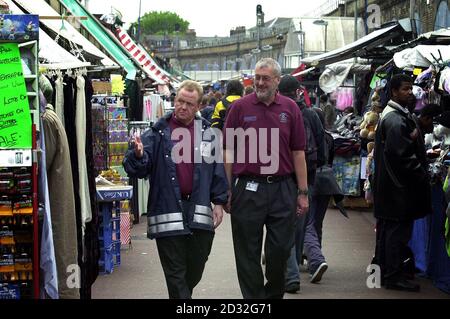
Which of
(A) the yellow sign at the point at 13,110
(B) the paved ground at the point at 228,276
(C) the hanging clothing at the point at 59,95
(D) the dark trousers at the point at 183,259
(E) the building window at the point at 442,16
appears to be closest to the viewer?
(A) the yellow sign at the point at 13,110

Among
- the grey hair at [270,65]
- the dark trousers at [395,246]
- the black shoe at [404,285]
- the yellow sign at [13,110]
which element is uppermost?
the grey hair at [270,65]

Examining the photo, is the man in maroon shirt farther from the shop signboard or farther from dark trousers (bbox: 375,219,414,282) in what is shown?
dark trousers (bbox: 375,219,414,282)

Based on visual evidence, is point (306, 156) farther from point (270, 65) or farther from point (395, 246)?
point (270, 65)

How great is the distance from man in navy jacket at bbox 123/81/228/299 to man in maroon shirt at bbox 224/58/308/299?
317mm

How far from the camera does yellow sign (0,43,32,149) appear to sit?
678cm

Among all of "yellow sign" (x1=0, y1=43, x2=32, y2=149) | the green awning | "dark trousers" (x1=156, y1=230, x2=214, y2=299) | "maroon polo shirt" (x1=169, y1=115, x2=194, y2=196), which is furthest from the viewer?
the green awning

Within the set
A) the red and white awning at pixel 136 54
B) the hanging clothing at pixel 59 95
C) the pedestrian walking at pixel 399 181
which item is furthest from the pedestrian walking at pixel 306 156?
the red and white awning at pixel 136 54

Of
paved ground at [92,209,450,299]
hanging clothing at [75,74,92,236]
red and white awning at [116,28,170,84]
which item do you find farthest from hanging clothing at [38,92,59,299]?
red and white awning at [116,28,170,84]

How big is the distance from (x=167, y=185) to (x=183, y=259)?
57 centimetres

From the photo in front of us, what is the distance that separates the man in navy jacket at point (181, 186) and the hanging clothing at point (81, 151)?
0.96 m

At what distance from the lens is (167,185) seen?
7.00 metres

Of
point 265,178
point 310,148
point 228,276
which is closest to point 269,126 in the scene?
point 265,178

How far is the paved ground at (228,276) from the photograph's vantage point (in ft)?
30.0

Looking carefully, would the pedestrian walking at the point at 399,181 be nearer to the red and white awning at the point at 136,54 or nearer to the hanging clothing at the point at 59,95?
the hanging clothing at the point at 59,95
